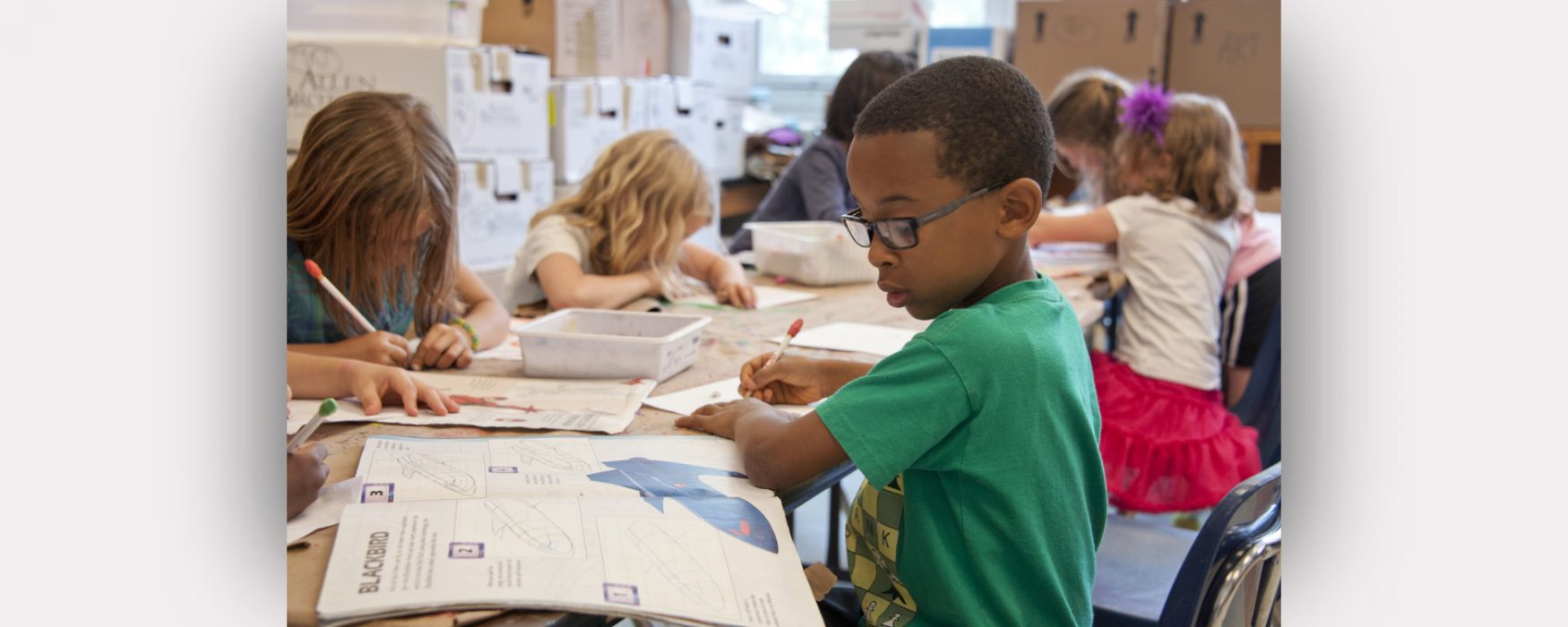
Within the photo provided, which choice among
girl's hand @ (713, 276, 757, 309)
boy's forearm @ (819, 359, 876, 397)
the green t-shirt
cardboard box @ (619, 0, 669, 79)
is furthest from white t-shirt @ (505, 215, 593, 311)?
cardboard box @ (619, 0, 669, 79)

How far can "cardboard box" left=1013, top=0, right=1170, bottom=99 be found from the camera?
4125mm

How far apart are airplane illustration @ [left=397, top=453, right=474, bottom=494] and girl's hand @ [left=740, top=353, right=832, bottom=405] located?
0.38m

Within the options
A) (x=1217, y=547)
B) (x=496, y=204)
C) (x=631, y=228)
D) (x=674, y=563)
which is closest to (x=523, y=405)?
(x=674, y=563)

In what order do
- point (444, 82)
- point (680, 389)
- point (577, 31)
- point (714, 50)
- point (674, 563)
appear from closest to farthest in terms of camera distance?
point (674, 563) < point (680, 389) < point (444, 82) < point (577, 31) < point (714, 50)

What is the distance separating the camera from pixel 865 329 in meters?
1.81

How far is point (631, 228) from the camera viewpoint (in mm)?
2109

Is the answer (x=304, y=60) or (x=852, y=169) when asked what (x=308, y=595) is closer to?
(x=852, y=169)

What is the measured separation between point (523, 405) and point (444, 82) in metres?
2.00

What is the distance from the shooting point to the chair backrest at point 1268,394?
2084 millimetres

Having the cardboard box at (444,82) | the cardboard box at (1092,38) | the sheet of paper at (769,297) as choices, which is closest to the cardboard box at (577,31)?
the cardboard box at (444,82)

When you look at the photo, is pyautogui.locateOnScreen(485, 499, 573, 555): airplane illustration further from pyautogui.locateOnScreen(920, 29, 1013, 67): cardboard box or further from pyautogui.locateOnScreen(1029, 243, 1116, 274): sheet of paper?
Answer: pyautogui.locateOnScreen(920, 29, 1013, 67): cardboard box

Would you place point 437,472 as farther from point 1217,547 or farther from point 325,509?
point 1217,547

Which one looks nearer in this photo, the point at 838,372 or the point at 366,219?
the point at 838,372

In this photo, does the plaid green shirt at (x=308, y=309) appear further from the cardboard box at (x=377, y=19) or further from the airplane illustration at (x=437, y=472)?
the cardboard box at (x=377, y=19)
